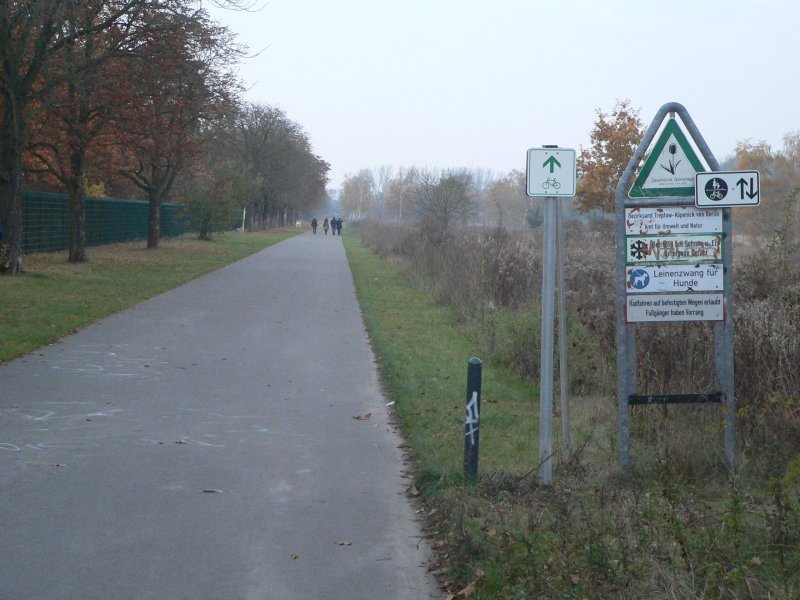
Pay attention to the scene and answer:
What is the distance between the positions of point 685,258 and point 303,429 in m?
3.77

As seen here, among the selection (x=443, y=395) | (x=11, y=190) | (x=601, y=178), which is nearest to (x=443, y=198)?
(x=601, y=178)

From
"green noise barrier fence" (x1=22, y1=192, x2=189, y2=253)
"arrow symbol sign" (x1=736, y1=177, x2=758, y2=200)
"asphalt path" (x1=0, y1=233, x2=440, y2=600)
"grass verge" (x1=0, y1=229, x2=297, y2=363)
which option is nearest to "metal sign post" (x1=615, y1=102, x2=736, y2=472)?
"arrow symbol sign" (x1=736, y1=177, x2=758, y2=200)

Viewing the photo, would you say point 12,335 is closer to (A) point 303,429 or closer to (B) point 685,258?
(A) point 303,429

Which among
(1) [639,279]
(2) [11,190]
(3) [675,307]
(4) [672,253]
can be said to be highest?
(2) [11,190]

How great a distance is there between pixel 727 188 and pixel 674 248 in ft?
1.87

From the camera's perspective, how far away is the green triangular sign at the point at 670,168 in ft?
23.4

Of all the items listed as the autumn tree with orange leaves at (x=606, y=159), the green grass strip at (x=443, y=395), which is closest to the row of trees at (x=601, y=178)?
the autumn tree with orange leaves at (x=606, y=159)

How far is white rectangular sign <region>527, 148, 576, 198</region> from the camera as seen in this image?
654cm

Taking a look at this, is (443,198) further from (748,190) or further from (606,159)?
(748,190)

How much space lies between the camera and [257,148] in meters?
74.8

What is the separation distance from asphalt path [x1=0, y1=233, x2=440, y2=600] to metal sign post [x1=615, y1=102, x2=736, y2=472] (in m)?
2.19

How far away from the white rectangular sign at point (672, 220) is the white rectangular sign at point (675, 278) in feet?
0.85

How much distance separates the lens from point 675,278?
716cm

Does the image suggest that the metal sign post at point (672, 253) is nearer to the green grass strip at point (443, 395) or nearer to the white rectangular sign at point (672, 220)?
the white rectangular sign at point (672, 220)
